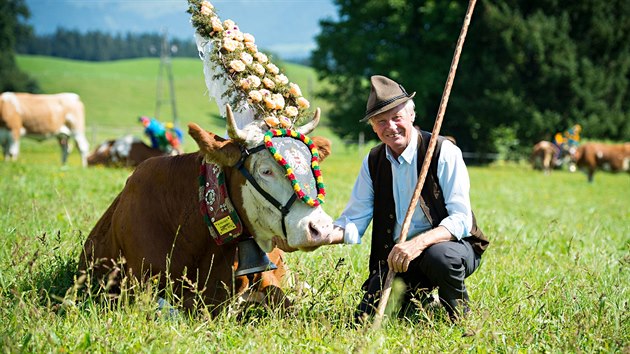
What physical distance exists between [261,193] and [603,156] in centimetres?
2747

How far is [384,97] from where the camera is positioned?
4.25 metres

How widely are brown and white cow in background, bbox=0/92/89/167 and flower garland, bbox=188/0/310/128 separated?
14549mm

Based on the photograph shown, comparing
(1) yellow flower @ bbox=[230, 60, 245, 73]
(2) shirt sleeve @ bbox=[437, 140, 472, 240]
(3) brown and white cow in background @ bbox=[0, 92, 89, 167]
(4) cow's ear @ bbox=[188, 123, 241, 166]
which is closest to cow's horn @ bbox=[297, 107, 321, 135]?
(4) cow's ear @ bbox=[188, 123, 241, 166]

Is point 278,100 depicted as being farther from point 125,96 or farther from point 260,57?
point 125,96

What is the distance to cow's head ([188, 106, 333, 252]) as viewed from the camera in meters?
3.89

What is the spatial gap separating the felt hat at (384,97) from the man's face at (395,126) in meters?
0.08

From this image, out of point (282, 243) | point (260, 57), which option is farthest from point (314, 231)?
point (260, 57)

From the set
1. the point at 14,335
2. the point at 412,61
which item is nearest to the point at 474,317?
the point at 14,335

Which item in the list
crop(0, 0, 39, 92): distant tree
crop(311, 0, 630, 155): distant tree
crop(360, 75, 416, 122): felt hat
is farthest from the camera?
crop(0, 0, 39, 92): distant tree

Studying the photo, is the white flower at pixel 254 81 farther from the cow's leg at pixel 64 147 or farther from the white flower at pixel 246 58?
the cow's leg at pixel 64 147

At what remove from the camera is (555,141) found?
3294 cm

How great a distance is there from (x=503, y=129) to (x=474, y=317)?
35973 millimetres

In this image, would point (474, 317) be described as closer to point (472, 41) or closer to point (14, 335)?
point (14, 335)

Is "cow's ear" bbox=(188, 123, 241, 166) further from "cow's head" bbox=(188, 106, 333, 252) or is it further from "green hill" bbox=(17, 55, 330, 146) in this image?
"green hill" bbox=(17, 55, 330, 146)
